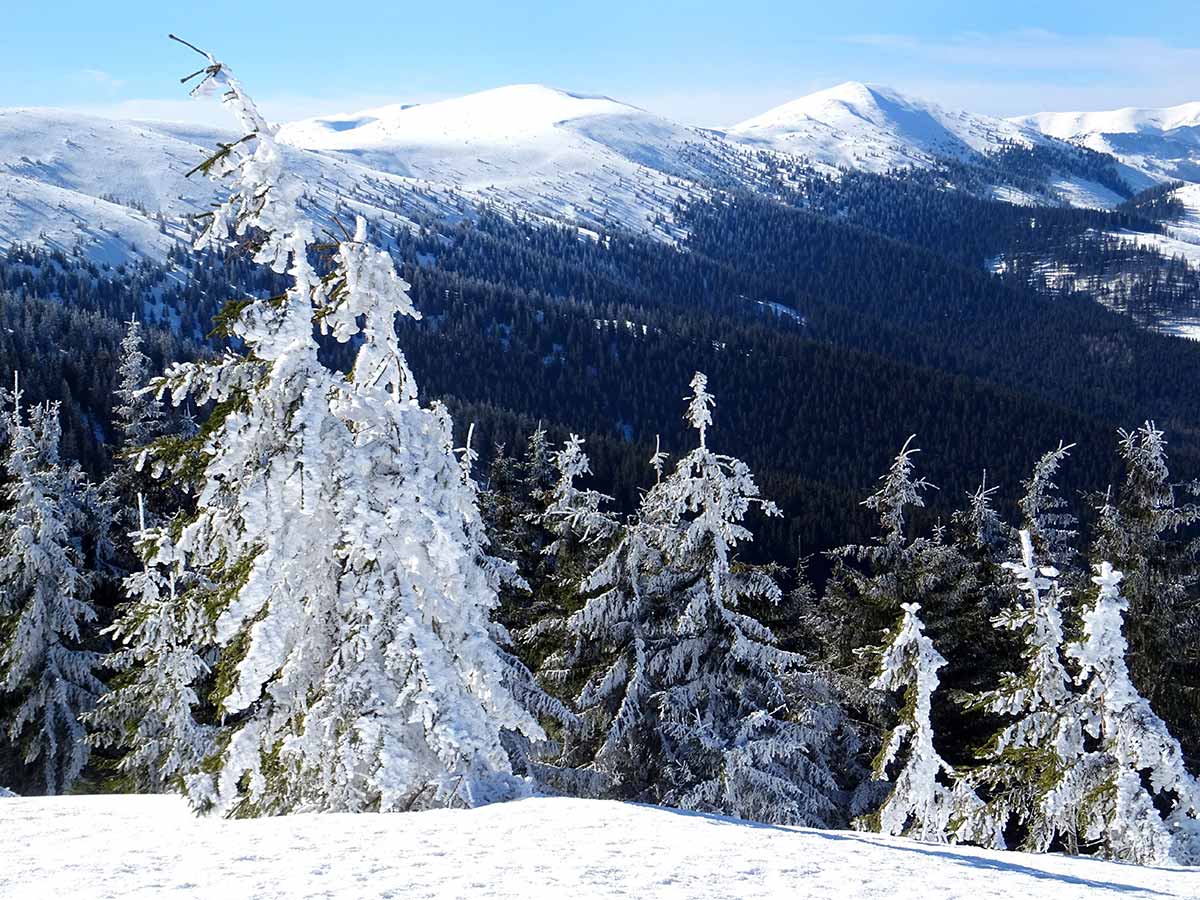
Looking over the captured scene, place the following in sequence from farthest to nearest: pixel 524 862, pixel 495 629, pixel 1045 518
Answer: pixel 1045 518 < pixel 495 629 < pixel 524 862

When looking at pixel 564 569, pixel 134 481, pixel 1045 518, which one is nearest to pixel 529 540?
pixel 564 569

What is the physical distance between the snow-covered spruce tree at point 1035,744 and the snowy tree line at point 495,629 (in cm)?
6

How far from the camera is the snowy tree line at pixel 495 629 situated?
10.7 meters

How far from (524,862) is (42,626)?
2140 centimetres

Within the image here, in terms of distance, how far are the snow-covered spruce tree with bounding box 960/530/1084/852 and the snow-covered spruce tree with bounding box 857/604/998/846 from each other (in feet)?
1.42

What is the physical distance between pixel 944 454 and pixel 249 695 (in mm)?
153869

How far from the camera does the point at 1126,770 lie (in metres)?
12.9

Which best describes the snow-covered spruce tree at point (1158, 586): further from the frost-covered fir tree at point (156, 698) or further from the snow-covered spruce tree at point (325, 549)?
the frost-covered fir tree at point (156, 698)

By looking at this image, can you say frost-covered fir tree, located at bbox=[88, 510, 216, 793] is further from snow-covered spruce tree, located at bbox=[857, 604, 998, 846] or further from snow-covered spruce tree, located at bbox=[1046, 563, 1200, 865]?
snow-covered spruce tree, located at bbox=[1046, 563, 1200, 865]

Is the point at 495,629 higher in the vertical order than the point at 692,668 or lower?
higher

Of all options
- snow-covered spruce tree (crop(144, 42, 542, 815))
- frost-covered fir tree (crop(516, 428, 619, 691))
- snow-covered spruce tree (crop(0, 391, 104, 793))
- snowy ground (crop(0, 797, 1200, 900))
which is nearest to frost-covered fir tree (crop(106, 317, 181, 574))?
snow-covered spruce tree (crop(0, 391, 104, 793))

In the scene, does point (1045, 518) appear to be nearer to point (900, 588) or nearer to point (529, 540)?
point (900, 588)

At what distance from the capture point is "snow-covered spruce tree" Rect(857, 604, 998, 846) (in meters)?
16.0

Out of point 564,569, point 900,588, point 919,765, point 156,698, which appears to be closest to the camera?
point 919,765
